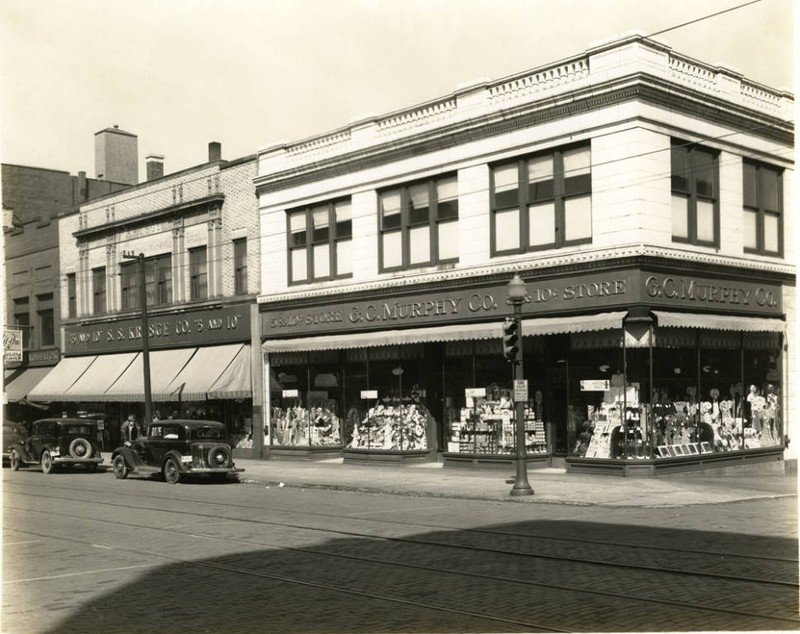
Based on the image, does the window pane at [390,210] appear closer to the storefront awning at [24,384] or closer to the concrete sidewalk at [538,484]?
the concrete sidewalk at [538,484]

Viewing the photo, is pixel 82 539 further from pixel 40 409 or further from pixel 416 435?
pixel 40 409

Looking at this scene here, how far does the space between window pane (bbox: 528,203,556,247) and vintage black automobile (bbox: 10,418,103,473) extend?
48.6 feet

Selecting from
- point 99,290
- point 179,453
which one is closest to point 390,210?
point 179,453

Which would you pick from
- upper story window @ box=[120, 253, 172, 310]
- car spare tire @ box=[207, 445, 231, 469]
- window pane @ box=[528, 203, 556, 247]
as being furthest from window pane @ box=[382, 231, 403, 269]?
upper story window @ box=[120, 253, 172, 310]

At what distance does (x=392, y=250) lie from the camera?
92.5 ft

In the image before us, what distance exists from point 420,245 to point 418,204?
117 centimetres

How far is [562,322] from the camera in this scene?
928 inches

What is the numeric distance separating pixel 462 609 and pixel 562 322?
14978mm

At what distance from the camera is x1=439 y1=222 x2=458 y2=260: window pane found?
26500 millimetres

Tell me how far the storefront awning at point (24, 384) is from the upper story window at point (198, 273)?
Answer: 35.5 ft

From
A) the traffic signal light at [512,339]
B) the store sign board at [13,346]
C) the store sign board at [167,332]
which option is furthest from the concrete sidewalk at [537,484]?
the store sign board at [13,346]

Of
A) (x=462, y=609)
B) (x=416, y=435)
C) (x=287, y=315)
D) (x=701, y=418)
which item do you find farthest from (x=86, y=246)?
(x=462, y=609)

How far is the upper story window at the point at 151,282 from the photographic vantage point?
36219 mm

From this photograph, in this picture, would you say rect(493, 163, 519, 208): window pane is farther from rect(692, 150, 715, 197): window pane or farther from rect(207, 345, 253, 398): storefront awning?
rect(207, 345, 253, 398): storefront awning
